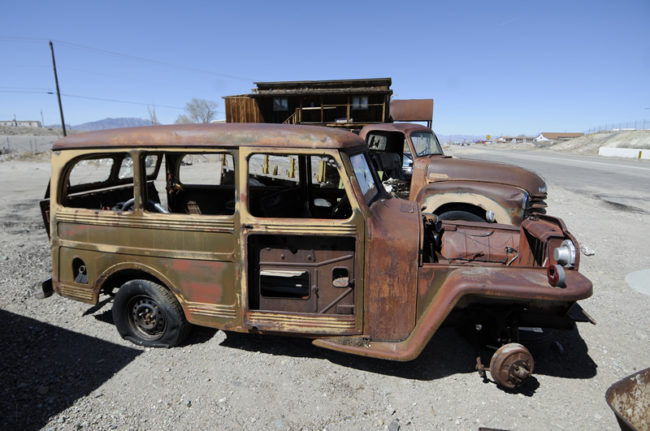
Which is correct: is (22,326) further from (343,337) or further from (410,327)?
(410,327)

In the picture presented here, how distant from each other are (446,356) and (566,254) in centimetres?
139

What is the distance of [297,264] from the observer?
3000 mm

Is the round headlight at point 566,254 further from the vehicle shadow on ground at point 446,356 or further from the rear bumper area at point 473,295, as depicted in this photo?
the vehicle shadow on ground at point 446,356

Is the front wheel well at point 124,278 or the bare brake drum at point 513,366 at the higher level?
the front wheel well at point 124,278

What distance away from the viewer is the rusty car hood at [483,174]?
17.1 ft

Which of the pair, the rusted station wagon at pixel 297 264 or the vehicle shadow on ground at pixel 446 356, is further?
the vehicle shadow on ground at pixel 446 356

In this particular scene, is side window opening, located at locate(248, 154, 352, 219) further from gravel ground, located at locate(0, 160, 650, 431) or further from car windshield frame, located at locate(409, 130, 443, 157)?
car windshield frame, located at locate(409, 130, 443, 157)

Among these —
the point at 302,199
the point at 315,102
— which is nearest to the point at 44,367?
the point at 302,199

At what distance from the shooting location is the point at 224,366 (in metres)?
3.30

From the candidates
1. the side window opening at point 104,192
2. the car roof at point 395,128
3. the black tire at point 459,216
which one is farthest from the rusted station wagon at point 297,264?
the car roof at point 395,128

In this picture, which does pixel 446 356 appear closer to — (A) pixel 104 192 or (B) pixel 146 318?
(B) pixel 146 318

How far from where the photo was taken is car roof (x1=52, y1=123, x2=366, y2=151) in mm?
2920

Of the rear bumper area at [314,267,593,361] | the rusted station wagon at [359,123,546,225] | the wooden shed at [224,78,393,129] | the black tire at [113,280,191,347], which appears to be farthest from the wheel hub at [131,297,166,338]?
the wooden shed at [224,78,393,129]

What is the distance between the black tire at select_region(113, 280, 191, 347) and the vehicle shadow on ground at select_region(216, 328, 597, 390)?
1.70ft
